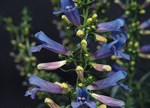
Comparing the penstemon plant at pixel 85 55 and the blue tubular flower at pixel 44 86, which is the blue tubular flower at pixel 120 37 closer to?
the penstemon plant at pixel 85 55

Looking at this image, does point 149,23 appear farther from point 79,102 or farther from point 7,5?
point 7,5

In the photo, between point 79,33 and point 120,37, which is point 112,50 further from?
point 79,33

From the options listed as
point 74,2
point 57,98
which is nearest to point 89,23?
point 74,2

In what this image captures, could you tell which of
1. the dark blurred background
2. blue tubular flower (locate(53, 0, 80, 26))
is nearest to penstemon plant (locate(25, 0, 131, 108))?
blue tubular flower (locate(53, 0, 80, 26))

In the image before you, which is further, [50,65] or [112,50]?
[50,65]

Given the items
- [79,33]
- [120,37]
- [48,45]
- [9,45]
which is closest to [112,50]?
[120,37]
